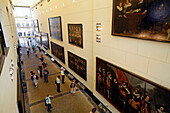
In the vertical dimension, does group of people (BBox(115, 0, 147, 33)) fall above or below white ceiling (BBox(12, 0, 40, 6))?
→ below

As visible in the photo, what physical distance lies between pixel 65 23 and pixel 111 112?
769cm

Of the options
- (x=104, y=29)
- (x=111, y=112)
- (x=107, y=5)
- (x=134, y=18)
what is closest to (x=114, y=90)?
(x=111, y=112)

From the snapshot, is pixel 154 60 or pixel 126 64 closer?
pixel 154 60

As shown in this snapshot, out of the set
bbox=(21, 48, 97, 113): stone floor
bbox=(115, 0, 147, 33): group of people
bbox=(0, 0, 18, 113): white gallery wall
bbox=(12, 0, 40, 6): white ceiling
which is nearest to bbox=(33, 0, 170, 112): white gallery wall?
bbox=(115, 0, 147, 33): group of people

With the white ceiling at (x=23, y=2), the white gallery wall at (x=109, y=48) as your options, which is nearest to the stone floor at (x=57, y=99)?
the white gallery wall at (x=109, y=48)

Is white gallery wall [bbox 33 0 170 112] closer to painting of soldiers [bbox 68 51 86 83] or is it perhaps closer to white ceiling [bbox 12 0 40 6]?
painting of soldiers [bbox 68 51 86 83]

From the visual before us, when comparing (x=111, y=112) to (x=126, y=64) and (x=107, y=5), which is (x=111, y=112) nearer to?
(x=126, y=64)

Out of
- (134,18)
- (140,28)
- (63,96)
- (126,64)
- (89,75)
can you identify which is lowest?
(63,96)

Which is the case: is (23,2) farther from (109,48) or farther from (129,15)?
(129,15)

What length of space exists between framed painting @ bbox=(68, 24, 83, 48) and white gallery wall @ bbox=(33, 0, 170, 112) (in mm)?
322

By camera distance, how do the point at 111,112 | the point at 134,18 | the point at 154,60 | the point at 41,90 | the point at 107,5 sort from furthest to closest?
the point at 41,90 < the point at 111,112 < the point at 107,5 < the point at 134,18 < the point at 154,60

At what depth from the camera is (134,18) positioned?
397 cm

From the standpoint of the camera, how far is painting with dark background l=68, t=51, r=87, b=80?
8280mm

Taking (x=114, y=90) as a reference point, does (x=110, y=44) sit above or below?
above
